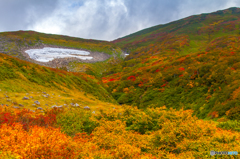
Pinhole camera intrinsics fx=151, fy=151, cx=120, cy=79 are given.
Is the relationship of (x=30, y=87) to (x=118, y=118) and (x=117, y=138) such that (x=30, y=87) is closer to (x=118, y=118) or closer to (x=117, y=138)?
(x=118, y=118)

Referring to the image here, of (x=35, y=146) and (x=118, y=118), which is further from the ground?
(x=35, y=146)

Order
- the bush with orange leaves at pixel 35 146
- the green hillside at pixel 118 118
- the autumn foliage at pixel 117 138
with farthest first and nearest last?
1. the green hillside at pixel 118 118
2. the autumn foliage at pixel 117 138
3. the bush with orange leaves at pixel 35 146

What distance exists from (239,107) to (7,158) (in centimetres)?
2779

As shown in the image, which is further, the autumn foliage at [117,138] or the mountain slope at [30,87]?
the mountain slope at [30,87]

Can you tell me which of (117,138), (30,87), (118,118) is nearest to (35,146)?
(117,138)

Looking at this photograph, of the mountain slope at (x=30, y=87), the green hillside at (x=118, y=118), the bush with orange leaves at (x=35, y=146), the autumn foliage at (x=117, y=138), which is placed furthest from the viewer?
the mountain slope at (x=30, y=87)

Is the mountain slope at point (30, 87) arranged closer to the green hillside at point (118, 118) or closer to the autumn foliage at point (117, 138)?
the green hillside at point (118, 118)

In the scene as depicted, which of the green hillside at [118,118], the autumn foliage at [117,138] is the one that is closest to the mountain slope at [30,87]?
the green hillside at [118,118]

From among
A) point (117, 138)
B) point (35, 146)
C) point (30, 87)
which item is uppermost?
point (30, 87)

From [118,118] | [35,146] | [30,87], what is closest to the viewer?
[35,146]

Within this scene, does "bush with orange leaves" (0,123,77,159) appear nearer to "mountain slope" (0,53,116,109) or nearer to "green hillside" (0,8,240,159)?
"green hillside" (0,8,240,159)

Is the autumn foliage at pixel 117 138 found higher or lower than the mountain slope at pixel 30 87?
lower

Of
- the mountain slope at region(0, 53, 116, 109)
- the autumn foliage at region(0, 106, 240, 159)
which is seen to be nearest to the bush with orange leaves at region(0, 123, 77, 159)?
the autumn foliage at region(0, 106, 240, 159)

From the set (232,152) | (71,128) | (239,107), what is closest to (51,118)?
(71,128)
